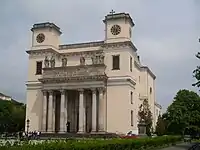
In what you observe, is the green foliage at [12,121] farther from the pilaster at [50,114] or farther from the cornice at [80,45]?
the cornice at [80,45]

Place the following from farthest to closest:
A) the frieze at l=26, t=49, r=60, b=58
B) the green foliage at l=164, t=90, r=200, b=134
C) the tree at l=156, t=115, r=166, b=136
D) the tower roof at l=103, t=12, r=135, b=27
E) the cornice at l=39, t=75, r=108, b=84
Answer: the tree at l=156, t=115, r=166, b=136
the green foliage at l=164, t=90, r=200, b=134
the frieze at l=26, t=49, r=60, b=58
the tower roof at l=103, t=12, r=135, b=27
the cornice at l=39, t=75, r=108, b=84

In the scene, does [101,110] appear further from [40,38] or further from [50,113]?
[40,38]

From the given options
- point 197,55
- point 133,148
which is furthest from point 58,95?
point 133,148

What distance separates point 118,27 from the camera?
63.3 meters

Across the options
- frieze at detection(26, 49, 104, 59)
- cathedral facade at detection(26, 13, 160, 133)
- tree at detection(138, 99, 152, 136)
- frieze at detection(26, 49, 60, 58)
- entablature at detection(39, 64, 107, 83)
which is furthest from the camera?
frieze at detection(26, 49, 60, 58)

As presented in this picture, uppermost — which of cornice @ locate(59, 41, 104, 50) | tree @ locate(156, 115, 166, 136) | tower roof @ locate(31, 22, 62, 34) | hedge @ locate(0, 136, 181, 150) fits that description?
tower roof @ locate(31, 22, 62, 34)

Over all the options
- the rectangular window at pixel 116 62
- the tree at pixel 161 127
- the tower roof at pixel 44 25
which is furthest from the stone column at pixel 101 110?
the tower roof at pixel 44 25

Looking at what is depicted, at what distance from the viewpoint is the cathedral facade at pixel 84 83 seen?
199 ft

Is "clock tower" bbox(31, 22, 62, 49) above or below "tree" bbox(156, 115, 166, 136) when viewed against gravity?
above

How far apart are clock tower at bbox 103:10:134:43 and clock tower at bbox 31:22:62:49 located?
12.7m

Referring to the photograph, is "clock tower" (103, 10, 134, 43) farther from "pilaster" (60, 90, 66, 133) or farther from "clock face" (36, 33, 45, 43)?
"clock face" (36, 33, 45, 43)

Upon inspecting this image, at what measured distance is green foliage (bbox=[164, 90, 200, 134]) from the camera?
2741 inches

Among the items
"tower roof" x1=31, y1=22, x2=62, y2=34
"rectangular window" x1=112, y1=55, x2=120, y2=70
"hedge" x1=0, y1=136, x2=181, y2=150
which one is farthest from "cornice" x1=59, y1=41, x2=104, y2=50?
"hedge" x1=0, y1=136, x2=181, y2=150

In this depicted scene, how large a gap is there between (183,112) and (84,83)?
24.3 m
